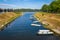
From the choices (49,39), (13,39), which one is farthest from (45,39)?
(13,39)

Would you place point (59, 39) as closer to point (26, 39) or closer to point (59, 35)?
point (59, 35)

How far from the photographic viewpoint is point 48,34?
108 ft

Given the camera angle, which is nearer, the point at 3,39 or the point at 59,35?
the point at 3,39

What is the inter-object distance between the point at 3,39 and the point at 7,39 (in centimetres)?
58

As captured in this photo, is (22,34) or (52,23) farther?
(52,23)

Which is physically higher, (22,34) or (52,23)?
(22,34)

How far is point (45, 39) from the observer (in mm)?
28922

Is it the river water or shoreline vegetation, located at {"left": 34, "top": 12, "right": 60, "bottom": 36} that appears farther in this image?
shoreline vegetation, located at {"left": 34, "top": 12, "right": 60, "bottom": 36}

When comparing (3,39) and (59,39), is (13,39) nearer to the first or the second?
(3,39)

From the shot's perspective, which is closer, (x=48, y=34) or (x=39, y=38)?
(x=39, y=38)

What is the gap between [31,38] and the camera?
29.8 metres

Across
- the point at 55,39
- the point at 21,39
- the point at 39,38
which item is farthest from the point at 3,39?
the point at 55,39

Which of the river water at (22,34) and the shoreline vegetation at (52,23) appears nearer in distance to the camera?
the river water at (22,34)

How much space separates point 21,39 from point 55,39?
16.1 ft
